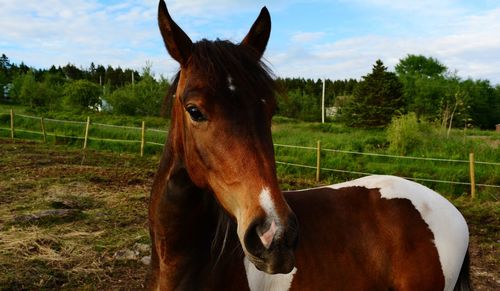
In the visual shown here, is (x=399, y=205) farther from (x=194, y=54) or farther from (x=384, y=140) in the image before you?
(x=384, y=140)

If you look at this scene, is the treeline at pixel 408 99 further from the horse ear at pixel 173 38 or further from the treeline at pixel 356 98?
the horse ear at pixel 173 38

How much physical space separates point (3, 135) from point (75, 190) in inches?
474

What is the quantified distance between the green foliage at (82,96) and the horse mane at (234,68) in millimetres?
30111

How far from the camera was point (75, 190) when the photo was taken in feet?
28.1

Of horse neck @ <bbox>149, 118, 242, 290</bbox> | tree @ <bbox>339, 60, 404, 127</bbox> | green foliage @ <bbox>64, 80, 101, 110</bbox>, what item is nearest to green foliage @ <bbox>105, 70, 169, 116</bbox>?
green foliage @ <bbox>64, 80, 101, 110</bbox>

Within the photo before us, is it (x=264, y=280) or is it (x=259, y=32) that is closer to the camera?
(x=259, y=32)

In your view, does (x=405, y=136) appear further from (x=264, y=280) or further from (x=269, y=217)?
(x=269, y=217)

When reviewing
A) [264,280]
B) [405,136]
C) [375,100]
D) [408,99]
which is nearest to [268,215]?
[264,280]

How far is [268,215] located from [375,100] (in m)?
32.3

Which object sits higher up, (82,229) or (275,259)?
(275,259)

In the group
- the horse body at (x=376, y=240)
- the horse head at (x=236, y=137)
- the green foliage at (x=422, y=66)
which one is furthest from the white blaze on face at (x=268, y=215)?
the green foliage at (x=422, y=66)

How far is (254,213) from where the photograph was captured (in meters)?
1.39

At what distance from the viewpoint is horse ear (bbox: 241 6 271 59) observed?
1.95 meters

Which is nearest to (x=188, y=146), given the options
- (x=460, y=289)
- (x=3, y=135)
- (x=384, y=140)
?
(x=460, y=289)
